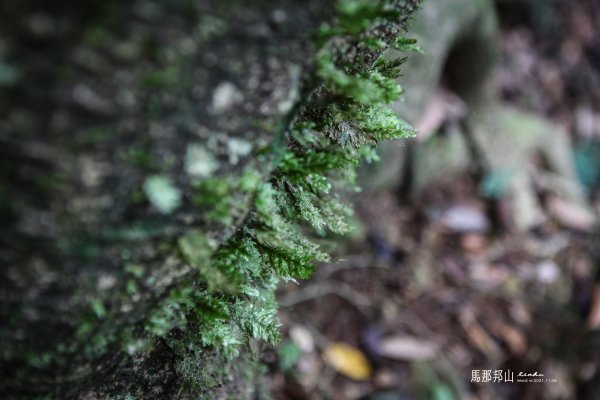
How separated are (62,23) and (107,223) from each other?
0.19 metres

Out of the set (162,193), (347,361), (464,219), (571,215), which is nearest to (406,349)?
(347,361)

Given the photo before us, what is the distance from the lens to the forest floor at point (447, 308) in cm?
226

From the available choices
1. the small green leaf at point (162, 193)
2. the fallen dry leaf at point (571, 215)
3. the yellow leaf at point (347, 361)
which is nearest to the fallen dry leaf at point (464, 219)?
the fallen dry leaf at point (571, 215)

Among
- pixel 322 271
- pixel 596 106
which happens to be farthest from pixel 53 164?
pixel 596 106

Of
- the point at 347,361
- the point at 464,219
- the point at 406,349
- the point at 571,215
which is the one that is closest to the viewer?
the point at 347,361

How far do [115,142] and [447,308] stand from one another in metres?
2.51

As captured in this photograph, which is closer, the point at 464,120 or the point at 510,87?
the point at 464,120

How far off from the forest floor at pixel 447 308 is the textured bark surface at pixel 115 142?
1.27 m

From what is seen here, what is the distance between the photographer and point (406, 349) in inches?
94.0

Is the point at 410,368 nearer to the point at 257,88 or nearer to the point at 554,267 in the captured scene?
the point at 554,267

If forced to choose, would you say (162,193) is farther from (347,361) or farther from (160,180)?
(347,361)

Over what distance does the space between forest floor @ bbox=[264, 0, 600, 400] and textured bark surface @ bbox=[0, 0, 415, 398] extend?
4.17 ft

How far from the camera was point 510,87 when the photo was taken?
378 cm

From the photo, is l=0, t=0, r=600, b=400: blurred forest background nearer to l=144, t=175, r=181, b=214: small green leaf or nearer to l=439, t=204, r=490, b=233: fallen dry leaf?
l=144, t=175, r=181, b=214: small green leaf
